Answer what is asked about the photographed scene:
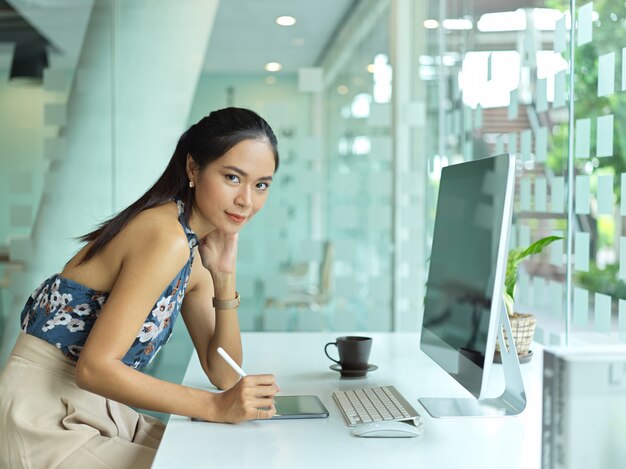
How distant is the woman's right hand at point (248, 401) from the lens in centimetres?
126

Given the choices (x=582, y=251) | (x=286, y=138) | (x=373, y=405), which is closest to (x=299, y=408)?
(x=373, y=405)

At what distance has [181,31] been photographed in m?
3.39

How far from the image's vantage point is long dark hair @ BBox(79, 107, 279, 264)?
1491 mm

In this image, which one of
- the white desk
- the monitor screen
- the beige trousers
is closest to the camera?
the white desk

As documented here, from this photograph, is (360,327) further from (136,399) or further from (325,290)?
(136,399)

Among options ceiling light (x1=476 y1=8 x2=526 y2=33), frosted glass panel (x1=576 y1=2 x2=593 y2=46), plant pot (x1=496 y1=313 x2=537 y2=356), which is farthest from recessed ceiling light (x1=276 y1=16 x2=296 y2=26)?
plant pot (x1=496 y1=313 x2=537 y2=356)

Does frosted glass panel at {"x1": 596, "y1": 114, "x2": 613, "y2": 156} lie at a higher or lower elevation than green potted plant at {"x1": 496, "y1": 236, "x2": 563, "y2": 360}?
higher

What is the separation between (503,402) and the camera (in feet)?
4.66

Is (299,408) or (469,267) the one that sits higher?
(469,267)

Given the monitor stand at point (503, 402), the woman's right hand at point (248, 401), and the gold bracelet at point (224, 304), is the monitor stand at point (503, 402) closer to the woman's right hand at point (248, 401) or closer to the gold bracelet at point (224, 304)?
the woman's right hand at point (248, 401)

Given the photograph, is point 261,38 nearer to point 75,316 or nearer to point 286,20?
point 286,20

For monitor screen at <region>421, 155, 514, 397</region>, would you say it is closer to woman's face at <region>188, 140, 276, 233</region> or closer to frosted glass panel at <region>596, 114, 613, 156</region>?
woman's face at <region>188, 140, 276, 233</region>

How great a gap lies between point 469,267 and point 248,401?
458 millimetres

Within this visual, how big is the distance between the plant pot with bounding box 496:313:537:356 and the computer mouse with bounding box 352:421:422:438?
613 millimetres
